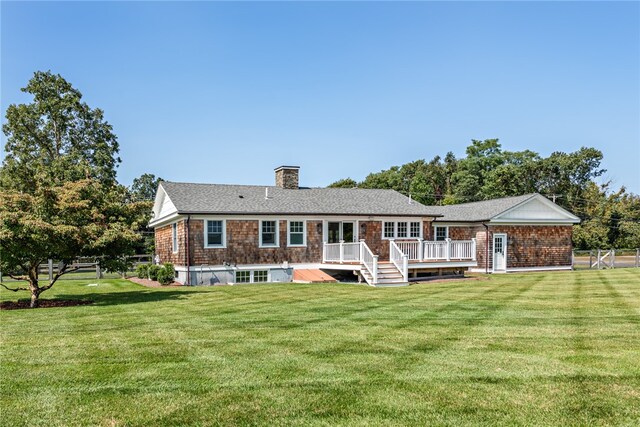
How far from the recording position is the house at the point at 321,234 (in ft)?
70.8

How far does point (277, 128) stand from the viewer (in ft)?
89.0

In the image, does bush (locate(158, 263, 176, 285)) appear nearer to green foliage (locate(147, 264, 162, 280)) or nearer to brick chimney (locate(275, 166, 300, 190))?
green foliage (locate(147, 264, 162, 280))

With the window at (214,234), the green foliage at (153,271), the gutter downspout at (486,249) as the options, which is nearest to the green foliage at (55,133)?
the green foliage at (153,271)

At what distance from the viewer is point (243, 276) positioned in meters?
22.5

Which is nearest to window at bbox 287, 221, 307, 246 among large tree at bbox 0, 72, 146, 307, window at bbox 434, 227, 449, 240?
large tree at bbox 0, 72, 146, 307

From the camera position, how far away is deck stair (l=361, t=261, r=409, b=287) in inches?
776

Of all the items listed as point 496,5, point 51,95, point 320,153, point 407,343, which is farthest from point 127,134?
point 407,343

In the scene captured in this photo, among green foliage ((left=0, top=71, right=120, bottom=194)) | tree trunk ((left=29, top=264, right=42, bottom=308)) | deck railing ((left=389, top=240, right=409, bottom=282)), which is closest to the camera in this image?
tree trunk ((left=29, top=264, right=42, bottom=308))

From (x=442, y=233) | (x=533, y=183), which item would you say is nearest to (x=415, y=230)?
(x=442, y=233)

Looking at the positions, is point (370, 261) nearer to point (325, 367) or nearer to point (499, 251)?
point (499, 251)

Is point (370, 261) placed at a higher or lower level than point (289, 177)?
lower

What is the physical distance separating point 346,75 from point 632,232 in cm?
4076

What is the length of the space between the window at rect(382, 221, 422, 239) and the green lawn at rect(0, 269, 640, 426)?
1354 centimetres

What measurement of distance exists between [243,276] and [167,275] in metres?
3.28
